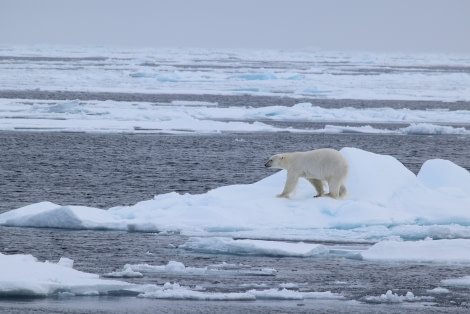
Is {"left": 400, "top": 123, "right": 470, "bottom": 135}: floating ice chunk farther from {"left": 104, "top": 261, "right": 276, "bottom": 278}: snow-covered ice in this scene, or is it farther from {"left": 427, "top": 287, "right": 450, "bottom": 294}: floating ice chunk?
{"left": 427, "top": 287, "right": 450, "bottom": 294}: floating ice chunk

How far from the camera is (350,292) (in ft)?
25.6

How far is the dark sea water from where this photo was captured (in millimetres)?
7402

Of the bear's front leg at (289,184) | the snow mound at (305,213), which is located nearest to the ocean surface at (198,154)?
the snow mound at (305,213)

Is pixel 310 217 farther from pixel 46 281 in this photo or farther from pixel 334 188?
pixel 46 281

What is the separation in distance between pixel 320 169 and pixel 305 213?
55 centimetres

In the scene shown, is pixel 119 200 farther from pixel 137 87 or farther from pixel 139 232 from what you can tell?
pixel 137 87

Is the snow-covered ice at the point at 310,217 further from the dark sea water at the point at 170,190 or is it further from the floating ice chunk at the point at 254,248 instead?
the dark sea water at the point at 170,190

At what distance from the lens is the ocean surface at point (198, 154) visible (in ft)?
25.6

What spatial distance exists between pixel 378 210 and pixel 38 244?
370 centimetres

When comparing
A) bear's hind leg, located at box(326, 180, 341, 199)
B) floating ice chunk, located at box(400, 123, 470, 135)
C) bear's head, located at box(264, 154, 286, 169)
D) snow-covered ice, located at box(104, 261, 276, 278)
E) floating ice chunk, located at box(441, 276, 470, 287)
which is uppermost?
floating ice chunk, located at box(400, 123, 470, 135)

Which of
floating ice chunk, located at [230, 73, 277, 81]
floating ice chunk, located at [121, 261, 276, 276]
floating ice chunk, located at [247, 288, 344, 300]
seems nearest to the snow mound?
floating ice chunk, located at [121, 261, 276, 276]

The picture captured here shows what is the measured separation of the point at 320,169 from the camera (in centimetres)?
1070

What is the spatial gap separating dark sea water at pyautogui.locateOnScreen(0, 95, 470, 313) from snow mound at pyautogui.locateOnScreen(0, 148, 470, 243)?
0.27m

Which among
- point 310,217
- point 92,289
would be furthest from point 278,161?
point 92,289
